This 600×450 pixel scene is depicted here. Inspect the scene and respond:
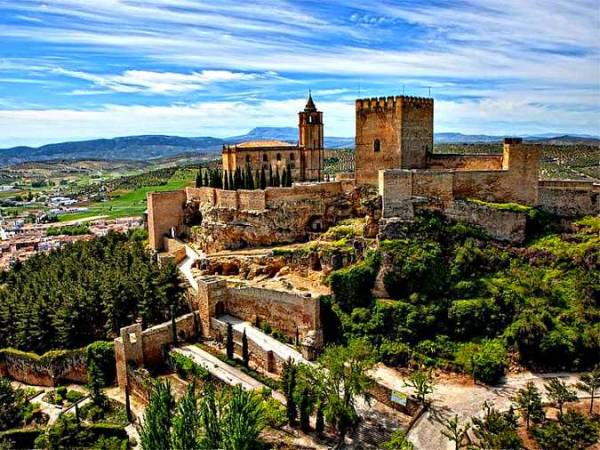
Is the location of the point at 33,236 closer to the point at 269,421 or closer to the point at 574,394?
the point at 269,421

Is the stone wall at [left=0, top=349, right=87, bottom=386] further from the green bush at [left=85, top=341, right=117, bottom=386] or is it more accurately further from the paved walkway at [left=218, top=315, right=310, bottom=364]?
the paved walkway at [left=218, top=315, right=310, bottom=364]

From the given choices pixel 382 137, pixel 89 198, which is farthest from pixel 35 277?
pixel 89 198

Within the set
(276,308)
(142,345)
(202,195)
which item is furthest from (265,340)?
(202,195)

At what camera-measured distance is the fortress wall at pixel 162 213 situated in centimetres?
3712

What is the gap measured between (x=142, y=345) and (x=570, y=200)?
23.4 meters

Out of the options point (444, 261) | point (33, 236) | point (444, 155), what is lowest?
point (33, 236)

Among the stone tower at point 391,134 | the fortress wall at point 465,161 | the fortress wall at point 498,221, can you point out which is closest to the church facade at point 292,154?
the stone tower at point 391,134

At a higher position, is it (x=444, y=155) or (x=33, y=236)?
(x=444, y=155)

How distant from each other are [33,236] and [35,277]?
4502cm

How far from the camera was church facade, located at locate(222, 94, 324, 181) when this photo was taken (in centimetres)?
3912

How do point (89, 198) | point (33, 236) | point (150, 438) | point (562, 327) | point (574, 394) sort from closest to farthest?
point (150, 438) < point (574, 394) < point (562, 327) < point (33, 236) < point (89, 198)

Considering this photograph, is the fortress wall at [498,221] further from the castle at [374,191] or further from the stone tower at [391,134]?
the stone tower at [391,134]

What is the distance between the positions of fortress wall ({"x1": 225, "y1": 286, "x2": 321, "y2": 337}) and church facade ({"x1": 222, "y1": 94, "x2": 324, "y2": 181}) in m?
12.9

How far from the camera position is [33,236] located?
7550 centimetres
